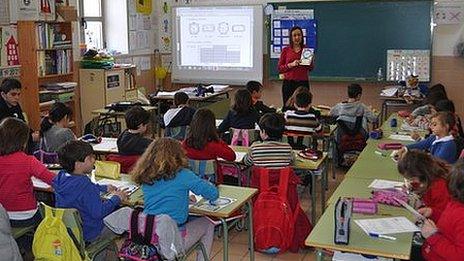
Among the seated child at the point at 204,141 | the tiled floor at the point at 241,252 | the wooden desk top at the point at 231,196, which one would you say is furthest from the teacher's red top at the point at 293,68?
the wooden desk top at the point at 231,196

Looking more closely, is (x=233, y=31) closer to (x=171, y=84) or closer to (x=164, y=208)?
(x=171, y=84)

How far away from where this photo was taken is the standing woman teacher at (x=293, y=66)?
7469 millimetres

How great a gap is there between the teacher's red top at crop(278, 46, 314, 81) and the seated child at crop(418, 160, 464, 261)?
16.0 feet

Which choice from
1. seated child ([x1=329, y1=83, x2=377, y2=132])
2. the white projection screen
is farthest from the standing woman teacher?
the white projection screen

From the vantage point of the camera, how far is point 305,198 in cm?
595

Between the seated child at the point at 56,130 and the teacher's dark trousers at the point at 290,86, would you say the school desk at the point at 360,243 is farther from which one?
the teacher's dark trousers at the point at 290,86

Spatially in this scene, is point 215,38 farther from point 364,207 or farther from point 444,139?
point 364,207

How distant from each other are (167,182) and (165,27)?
6.95 metres

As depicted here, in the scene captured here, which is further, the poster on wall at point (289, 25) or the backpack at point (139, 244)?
the poster on wall at point (289, 25)

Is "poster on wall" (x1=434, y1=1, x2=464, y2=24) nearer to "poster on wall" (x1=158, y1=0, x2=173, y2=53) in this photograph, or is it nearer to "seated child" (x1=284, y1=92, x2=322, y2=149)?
"seated child" (x1=284, y1=92, x2=322, y2=149)

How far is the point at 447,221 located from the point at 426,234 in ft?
0.43

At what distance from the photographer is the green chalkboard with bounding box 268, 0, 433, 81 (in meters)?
8.23

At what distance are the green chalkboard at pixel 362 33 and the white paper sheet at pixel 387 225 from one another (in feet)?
19.0

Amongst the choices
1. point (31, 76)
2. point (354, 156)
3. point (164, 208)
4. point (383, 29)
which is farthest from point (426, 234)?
point (383, 29)
